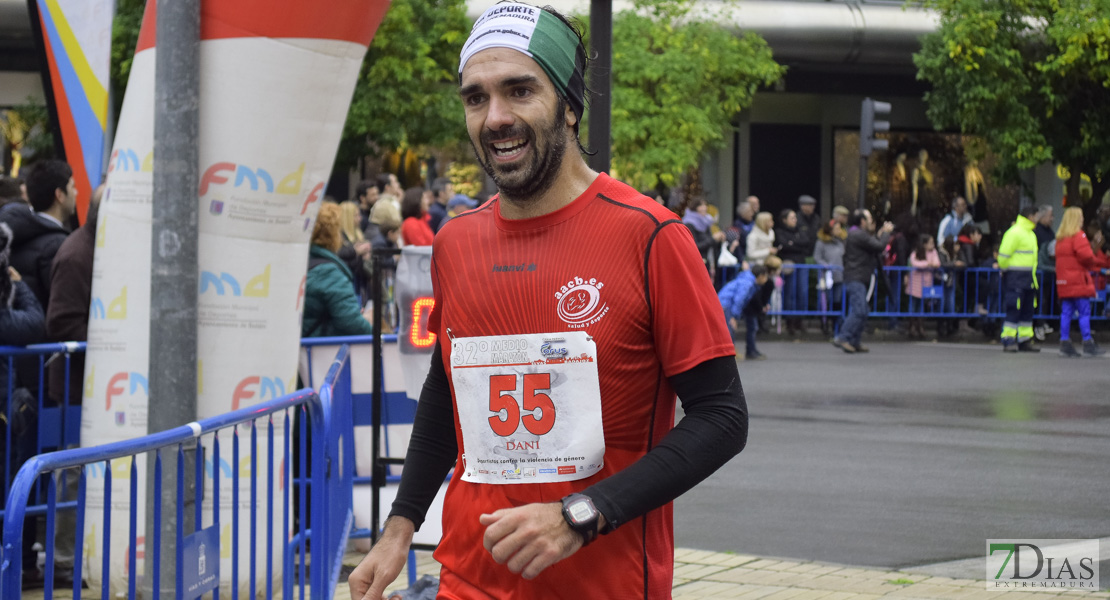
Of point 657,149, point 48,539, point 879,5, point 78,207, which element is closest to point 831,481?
point 78,207

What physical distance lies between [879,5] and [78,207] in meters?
23.5

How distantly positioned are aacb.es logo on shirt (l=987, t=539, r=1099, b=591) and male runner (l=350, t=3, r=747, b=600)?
4237 mm

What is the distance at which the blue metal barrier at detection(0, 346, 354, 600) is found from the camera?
9.62 feet

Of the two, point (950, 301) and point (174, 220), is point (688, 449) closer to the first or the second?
point (174, 220)

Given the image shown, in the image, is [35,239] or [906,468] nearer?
[35,239]

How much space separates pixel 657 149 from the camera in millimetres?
A: 24875

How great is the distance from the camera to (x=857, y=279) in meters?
19.6

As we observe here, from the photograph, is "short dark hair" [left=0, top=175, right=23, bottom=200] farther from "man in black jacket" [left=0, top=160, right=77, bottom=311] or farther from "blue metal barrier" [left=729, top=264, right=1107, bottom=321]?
"blue metal barrier" [left=729, top=264, right=1107, bottom=321]

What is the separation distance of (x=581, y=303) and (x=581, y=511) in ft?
1.28

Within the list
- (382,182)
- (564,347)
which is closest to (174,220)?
(564,347)

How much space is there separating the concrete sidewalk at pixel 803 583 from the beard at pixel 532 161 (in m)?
3.88

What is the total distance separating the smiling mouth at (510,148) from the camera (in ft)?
8.47

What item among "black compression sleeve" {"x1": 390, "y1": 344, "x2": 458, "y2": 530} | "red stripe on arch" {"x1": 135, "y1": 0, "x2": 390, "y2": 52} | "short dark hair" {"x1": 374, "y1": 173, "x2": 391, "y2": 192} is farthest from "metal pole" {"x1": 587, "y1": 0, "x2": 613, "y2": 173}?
"short dark hair" {"x1": 374, "y1": 173, "x2": 391, "y2": 192}

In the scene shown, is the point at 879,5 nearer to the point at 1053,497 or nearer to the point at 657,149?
the point at 657,149
